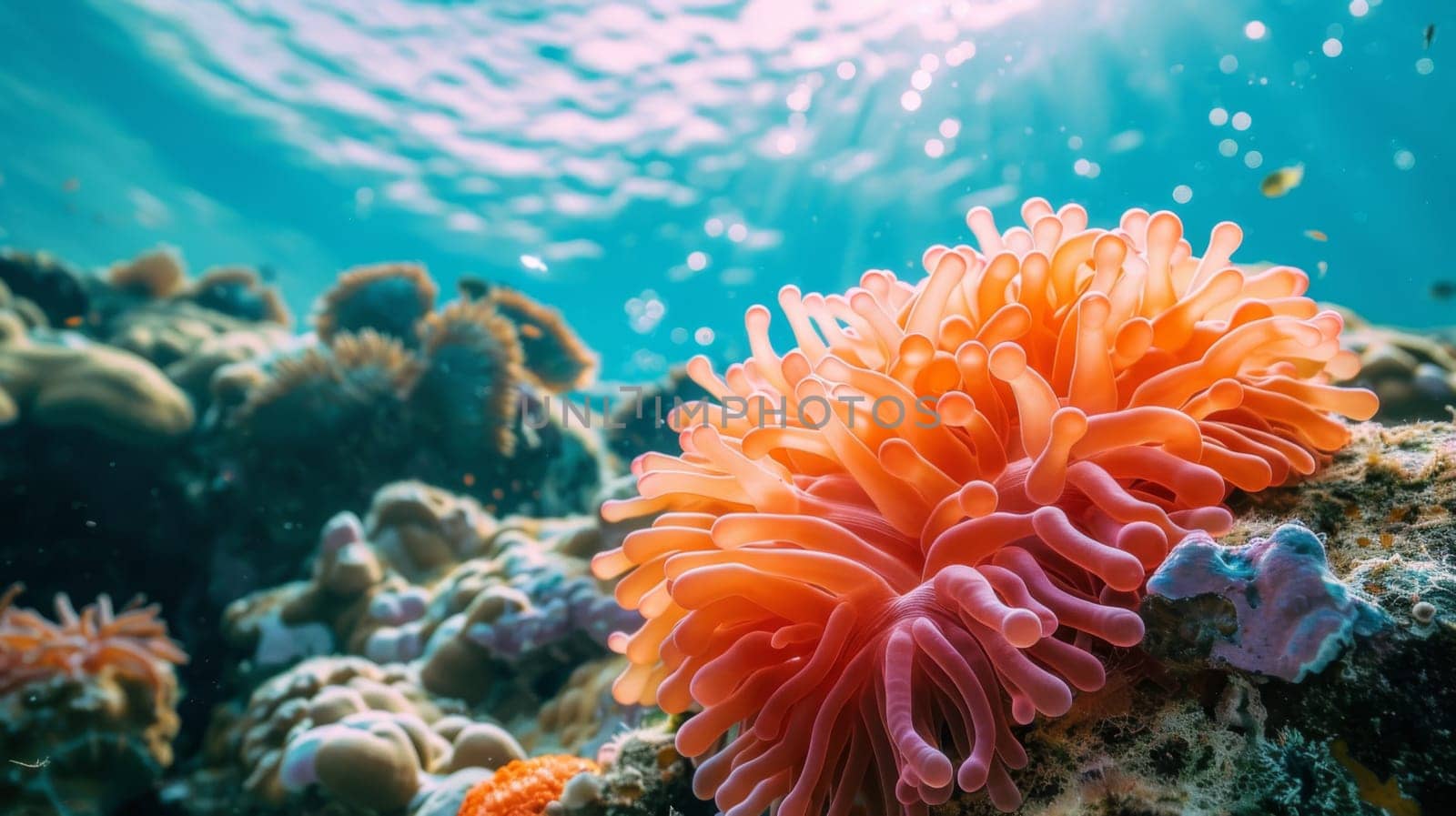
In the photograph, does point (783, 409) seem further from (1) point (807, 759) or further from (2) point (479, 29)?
(2) point (479, 29)

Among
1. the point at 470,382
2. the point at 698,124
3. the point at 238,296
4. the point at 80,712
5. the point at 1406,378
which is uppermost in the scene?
the point at 698,124

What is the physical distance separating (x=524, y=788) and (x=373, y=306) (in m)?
6.24

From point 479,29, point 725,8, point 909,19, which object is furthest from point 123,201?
point 909,19

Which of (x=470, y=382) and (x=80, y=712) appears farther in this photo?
(x=470, y=382)

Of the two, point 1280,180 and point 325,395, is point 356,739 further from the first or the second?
point 1280,180

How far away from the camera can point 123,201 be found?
3341 cm

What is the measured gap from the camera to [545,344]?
7.43 meters

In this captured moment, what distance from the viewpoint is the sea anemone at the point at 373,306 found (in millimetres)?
7047

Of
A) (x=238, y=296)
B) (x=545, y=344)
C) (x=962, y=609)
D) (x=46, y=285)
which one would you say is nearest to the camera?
(x=962, y=609)

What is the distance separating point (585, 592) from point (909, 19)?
50.9 feet

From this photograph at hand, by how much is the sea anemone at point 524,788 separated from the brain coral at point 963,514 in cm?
49

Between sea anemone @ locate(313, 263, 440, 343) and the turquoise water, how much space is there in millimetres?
1668

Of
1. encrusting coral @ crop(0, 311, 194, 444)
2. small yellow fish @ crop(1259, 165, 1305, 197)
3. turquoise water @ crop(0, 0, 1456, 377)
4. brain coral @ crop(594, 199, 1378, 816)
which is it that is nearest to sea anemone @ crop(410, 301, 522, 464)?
turquoise water @ crop(0, 0, 1456, 377)

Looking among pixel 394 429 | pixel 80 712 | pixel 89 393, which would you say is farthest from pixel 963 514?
pixel 89 393
